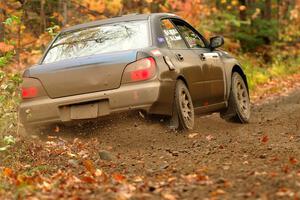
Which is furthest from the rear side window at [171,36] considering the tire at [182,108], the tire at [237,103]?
the tire at [237,103]

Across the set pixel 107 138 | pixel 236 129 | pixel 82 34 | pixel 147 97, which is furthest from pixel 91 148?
pixel 236 129

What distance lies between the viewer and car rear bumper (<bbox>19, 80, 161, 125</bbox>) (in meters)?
7.82

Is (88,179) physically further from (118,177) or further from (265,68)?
(265,68)

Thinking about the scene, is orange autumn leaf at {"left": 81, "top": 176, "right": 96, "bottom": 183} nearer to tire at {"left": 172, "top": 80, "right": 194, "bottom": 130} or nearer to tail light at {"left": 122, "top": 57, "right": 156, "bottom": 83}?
tail light at {"left": 122, "top": 57, "right": 156, "bottom": 83}

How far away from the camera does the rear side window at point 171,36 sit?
890cm

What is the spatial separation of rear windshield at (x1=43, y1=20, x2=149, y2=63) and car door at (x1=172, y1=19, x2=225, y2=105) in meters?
1.07

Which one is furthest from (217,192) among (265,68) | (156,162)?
(265,68)

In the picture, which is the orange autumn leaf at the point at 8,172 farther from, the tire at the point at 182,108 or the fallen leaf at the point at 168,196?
the tire at the point at 182,108

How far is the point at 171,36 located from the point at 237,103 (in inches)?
72.9

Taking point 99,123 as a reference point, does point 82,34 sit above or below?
above

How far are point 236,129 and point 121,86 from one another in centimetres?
235

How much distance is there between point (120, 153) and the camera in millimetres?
7660

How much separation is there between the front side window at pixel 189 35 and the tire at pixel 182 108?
47.4 inches

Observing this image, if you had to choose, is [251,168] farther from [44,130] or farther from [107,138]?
[44,130]
